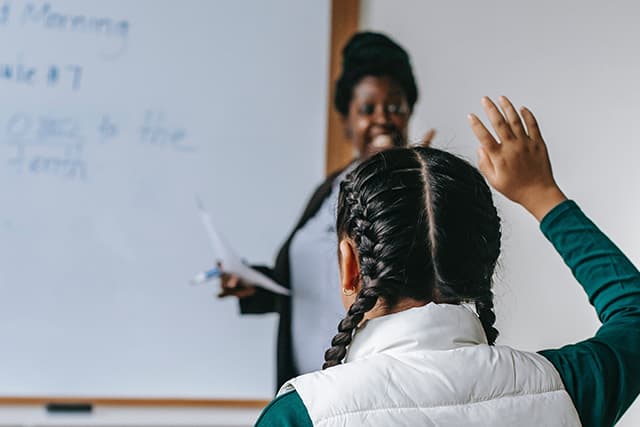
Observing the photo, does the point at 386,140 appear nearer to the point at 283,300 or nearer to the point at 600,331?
the point at 283,300

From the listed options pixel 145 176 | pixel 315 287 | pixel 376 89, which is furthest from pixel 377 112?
pixel 145 176

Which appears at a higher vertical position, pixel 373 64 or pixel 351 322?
pixel 373 64

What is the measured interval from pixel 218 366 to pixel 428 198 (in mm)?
1435

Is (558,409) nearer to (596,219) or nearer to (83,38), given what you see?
(596,219)

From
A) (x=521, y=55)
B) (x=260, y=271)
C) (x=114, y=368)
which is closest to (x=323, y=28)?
(x=521, y=55)

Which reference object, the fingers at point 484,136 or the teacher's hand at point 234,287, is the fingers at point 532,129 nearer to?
the fingers at point 484,136

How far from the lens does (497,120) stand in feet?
3.22

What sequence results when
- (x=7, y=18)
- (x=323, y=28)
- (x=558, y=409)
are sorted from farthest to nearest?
(x=323, y=28), (x=7, y=18), (x=558, y=409)

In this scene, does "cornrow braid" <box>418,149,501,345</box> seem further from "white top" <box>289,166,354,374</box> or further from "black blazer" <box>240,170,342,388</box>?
"black blazer" <box>240,170,342,388</box>

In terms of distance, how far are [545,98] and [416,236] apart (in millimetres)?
1421

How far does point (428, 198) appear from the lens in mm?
916

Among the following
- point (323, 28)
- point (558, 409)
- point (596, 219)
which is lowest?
point (558, 409)

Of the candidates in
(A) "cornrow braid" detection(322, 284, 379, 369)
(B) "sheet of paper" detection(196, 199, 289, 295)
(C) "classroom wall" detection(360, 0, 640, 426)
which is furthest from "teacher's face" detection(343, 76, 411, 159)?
(A) "cornrow braid" detection(322, 284, 379, 369)

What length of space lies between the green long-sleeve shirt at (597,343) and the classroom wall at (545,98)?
1051 mm
